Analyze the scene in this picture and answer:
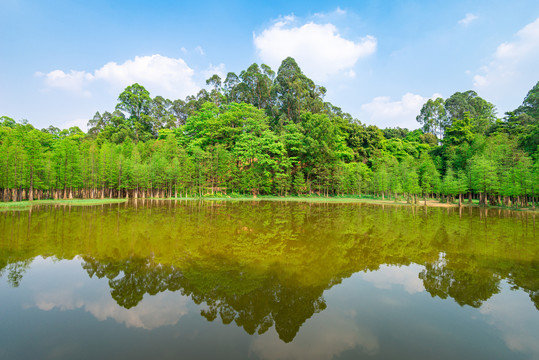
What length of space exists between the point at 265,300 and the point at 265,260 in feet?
7.90

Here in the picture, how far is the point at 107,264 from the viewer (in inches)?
270

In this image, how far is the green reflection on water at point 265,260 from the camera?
4.86 metres

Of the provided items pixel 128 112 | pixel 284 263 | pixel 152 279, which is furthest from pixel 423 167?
pixel 128 112

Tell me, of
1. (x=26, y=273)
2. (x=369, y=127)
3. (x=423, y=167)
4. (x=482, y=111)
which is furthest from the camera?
(x=482, y=111)

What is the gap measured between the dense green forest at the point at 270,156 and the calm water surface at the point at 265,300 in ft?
94.6

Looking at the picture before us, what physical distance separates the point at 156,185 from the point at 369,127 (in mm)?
46140

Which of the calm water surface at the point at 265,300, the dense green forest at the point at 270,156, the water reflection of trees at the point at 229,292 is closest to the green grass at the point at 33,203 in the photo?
the dense green forest at the point at 270,156

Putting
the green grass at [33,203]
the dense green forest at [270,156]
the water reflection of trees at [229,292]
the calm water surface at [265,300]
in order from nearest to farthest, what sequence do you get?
1. the calm water surface at [265,300]
2. the water reflection of trees at [229,292]
3. the green grass at [33,203]
4. the dense green forest at [270,156]

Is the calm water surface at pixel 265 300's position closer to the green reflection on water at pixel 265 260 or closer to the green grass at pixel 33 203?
the green reflection on water at pixel 265 260

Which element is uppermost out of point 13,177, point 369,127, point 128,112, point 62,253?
point 128,112

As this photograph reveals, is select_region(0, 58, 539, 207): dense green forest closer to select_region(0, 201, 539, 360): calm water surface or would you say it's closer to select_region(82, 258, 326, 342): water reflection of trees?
select_region(0, 201, 539, 360): calm water surface

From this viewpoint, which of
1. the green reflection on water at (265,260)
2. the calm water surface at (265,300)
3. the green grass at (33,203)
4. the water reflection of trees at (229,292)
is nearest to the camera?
the calm water surface at (265,300)

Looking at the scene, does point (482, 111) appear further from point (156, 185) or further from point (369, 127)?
point (156, 185)

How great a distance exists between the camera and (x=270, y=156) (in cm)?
4338
